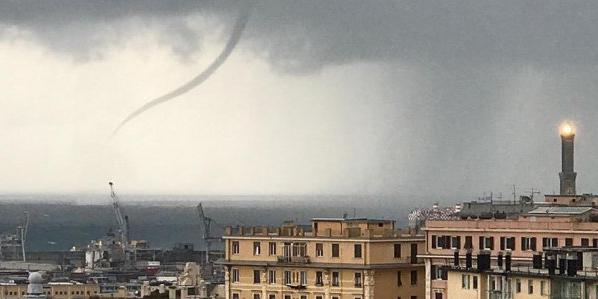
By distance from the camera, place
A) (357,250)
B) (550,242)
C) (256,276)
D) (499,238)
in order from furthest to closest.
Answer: (256,276) → (357,250) → (499,238) → (550,242)

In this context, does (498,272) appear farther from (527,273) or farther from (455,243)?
(455,243)

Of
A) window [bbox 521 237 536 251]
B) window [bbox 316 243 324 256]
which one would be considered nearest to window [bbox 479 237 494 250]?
window [bbox 521 237 536 251]

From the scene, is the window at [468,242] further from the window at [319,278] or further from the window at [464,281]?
the window at [464,281]

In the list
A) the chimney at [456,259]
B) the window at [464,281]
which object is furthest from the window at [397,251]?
the window at [464,281]

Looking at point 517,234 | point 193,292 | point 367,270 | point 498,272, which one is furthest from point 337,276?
point 193,292

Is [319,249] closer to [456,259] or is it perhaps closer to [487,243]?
[487,243]

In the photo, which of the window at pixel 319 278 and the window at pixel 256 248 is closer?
the window at pixel 319 278

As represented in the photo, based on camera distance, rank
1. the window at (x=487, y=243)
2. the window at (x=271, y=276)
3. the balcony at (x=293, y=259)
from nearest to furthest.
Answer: the window at (x=487, y=243) < the balcony at (x=293, y=259) < the window at (x=271, y=276)

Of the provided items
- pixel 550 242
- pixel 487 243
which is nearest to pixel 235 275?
pixel 487 243
